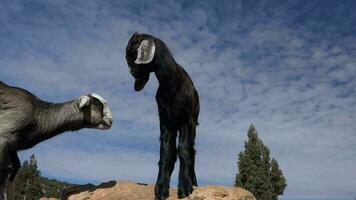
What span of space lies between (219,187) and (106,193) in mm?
3132

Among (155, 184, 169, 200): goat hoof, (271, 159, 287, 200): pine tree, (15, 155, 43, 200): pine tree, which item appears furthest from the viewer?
(15, 155, 43, 200): pine tree

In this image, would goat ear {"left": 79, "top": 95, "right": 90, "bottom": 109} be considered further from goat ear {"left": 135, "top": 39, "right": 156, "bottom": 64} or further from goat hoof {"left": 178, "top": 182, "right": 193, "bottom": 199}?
goat hoof {"left": 178, "top": 182, "right": 193, "bottom": 199}

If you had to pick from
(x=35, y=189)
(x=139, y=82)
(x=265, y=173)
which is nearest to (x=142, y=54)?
(x=139, y=82)

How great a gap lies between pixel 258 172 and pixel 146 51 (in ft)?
120

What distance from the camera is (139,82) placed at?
10.3 m

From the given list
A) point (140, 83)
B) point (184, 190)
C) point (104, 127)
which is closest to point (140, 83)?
point (140, 83)

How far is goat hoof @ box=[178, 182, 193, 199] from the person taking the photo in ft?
32.3

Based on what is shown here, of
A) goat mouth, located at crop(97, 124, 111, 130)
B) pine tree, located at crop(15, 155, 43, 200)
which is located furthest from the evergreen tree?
→ goat mouth, located at crop(97, 124, 111, 130)

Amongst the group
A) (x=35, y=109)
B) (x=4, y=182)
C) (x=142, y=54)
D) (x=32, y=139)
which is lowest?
(x=4, y=182)

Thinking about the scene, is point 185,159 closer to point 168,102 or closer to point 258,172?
point 168,102

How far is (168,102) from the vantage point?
10039 mm

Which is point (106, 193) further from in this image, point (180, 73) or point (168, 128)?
point (180, 73)

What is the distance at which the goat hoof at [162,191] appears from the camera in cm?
1010

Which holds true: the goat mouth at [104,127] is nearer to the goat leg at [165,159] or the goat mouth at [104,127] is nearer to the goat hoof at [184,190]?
the goat leg at [165,159]
